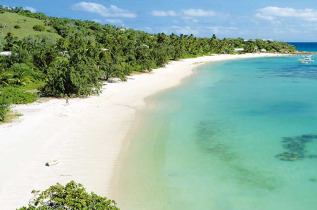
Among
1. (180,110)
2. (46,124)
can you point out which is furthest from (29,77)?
(180,110)

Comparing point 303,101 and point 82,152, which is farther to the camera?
point 303,101

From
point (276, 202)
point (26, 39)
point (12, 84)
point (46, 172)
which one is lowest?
point (276, 202)

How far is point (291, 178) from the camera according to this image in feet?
43.7

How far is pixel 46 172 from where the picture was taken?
12297 mm

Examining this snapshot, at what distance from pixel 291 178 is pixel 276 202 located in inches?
101

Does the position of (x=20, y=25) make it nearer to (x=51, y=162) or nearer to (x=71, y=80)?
(x=71, y=80)

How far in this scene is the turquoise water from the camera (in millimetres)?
11391

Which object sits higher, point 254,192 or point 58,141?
point 58,141

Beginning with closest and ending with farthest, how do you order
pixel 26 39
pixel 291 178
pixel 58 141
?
pixel 291 178 → pixel 58 141 → pixel 26 39

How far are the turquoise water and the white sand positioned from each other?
1110 millimetres

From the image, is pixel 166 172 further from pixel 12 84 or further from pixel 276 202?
pixel 12 84

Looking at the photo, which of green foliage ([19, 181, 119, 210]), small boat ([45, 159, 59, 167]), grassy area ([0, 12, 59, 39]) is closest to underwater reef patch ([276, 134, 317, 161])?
green foliage ([19, 181, 119, 210])

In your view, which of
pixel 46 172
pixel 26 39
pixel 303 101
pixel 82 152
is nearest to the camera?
pixel 46 172

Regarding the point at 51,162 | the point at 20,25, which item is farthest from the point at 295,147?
the point at 20,25
